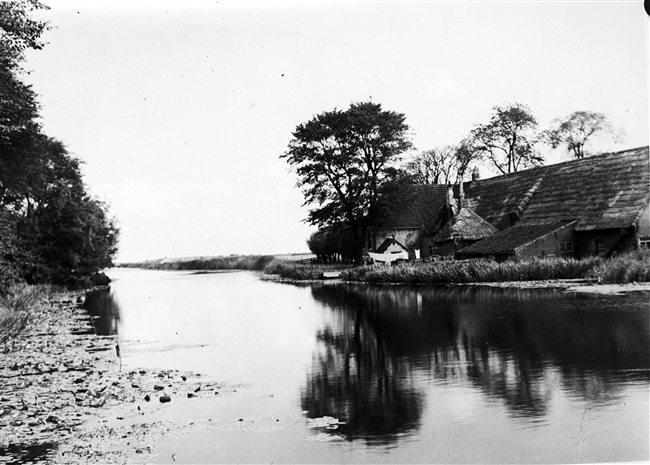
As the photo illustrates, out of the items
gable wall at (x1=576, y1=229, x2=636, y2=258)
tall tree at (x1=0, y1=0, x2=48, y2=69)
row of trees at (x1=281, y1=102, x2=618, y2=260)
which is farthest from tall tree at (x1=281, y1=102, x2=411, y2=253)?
tall tree at (x1=0, y1=0, x2=48, y2=69)

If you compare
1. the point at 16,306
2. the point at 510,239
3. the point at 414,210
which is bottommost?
the point at 16,306

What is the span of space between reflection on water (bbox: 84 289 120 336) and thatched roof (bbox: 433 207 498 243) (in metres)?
19.5

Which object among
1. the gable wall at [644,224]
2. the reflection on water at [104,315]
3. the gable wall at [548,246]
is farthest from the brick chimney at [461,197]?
the reflection on water at [104,315]

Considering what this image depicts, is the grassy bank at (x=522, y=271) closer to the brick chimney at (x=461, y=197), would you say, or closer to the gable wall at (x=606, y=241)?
the gable wall at (x=606, y=241)

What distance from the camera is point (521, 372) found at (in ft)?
36.5

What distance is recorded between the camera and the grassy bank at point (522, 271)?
26.0 m

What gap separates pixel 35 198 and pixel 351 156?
21504 millimetres

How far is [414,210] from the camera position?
1987 inches

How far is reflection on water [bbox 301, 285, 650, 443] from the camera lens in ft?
30.3

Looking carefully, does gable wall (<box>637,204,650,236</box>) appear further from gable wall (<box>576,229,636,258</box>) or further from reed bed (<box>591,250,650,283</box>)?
reed bed (<box>591,250,650,283</box>)

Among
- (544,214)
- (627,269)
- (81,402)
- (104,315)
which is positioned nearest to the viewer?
(81,402)

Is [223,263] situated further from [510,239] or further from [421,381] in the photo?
[421,381]

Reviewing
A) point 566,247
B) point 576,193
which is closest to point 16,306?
point 566,247

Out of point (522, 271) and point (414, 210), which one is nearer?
point (522, 271)
